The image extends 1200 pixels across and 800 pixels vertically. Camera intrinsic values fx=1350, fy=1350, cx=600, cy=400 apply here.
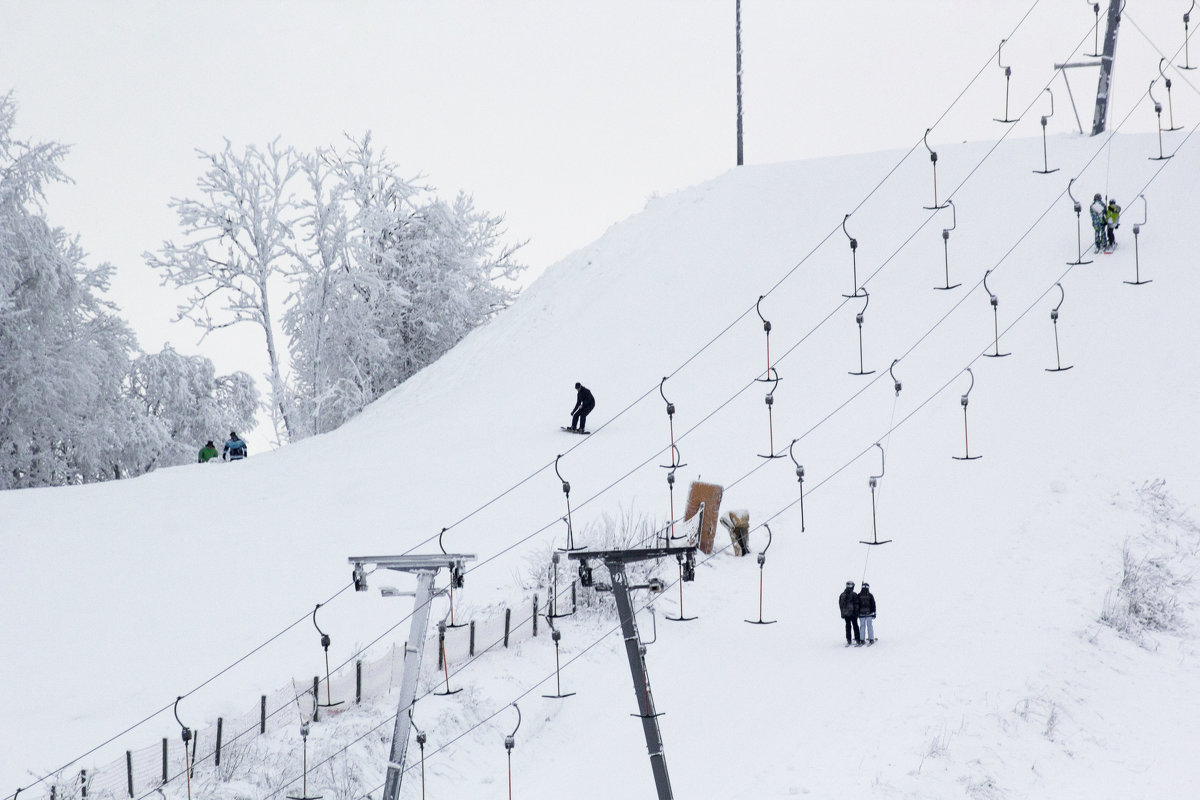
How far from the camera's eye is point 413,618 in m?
14.0

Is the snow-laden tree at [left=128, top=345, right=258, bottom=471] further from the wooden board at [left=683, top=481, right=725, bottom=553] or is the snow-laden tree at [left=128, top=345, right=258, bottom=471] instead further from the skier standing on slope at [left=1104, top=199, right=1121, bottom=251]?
the skier standing on slope at [left=1104, top=199, right=1121, bottom=251]

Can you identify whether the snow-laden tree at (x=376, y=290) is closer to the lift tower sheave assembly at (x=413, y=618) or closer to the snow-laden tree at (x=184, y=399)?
the snow-laden tree at (x=184, y=399)

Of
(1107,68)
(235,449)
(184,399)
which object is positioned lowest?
(235,449)

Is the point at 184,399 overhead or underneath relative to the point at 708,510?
overhead

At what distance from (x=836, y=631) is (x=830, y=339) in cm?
1360

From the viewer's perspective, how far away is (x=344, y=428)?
36.8m

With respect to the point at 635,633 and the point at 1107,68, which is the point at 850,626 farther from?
the point at 1107,68

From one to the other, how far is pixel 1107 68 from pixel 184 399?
30826 mm

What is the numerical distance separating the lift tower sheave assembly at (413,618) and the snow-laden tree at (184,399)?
3140 centimetres

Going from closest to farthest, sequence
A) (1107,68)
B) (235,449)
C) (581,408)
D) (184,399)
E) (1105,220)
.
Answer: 1. (581,408)
2. (1105,220)
3. (235,449)
4. (1107,68)
5. (184,399)

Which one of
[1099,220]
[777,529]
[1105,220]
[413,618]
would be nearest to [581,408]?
[777,529]

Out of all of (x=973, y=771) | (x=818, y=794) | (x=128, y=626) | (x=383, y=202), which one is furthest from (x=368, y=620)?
(x=383, y=202)

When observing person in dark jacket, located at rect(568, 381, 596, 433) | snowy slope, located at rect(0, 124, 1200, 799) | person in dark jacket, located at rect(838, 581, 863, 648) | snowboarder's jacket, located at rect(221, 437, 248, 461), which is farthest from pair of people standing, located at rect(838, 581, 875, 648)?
snowboarder's jacket, located at rect(221, 437, 248, 461)

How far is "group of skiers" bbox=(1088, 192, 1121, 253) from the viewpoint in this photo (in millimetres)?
31781
